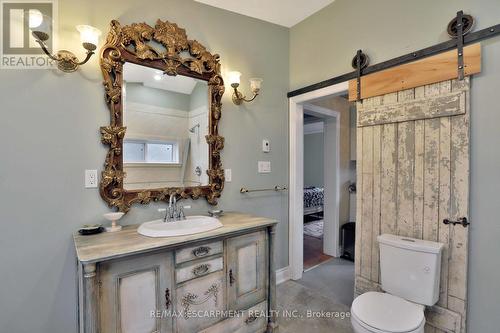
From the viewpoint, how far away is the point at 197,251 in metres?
1.54

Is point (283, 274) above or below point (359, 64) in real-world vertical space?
below

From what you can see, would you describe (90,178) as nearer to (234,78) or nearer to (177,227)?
(177,227)

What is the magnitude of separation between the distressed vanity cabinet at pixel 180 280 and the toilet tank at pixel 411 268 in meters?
0.86

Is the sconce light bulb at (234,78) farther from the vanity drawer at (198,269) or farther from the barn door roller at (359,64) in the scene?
the vanity drawer at (198,269)

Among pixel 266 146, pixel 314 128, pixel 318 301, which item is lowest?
pixel 318 301

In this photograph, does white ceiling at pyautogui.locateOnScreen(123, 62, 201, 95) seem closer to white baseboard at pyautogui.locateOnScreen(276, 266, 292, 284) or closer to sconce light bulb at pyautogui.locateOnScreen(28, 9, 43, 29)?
sconce light bulb at pyautogui.locateOnScreen(28, 9, 43, 29)

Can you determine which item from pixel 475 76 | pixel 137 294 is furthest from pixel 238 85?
pixel 137 294

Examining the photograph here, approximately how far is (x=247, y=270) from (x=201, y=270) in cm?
40

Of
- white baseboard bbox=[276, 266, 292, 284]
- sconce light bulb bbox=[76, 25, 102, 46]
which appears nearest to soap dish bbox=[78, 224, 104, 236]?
sconce light bulb bbox=[76, 25, 102, 46]

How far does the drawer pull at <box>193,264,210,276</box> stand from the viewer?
1.54 meters

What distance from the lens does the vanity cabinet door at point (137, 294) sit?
1.26 metres

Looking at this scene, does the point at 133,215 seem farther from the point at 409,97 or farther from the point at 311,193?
the point at 311,193

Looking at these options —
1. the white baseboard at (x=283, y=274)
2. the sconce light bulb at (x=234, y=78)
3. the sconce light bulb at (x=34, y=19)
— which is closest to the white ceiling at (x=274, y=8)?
the sconce light bulb at (x=234, y=78)

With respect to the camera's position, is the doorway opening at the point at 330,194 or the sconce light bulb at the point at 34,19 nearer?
the sconce light bulb at the point at 34,19
